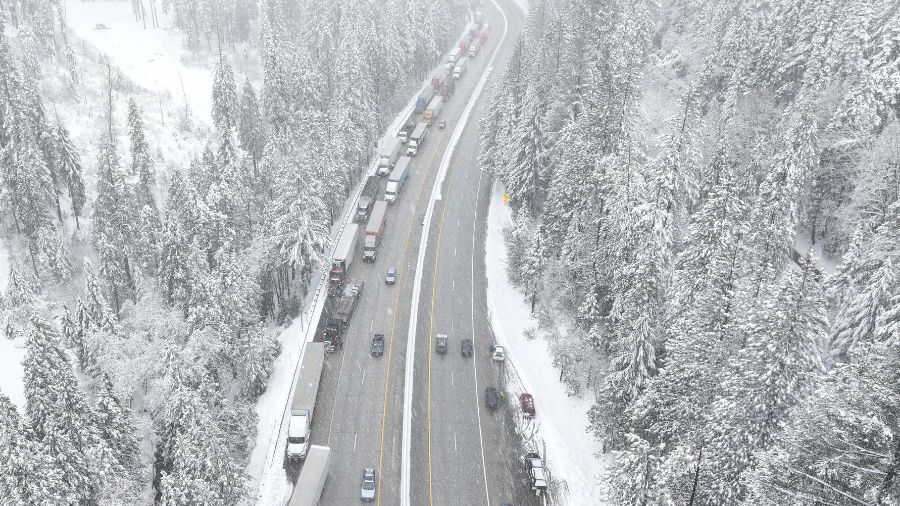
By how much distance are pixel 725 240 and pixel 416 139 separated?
193 ft

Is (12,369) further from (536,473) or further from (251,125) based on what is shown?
(536,473)

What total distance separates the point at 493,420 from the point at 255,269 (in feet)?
74.9

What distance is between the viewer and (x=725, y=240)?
116 feet

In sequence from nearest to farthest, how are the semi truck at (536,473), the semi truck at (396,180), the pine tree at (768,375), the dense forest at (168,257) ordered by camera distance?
the pine tree at (768,375)
the dense forest at (168,257)
the semi truck at (536,473)
the semi truck at (396,180)

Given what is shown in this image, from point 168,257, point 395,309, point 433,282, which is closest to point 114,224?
point 168,257

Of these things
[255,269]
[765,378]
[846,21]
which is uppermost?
[846,21]

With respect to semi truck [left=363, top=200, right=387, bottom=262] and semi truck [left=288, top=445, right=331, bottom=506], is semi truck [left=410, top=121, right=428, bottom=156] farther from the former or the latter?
semi truck [left=288, top=445, right=331, bottom=506]

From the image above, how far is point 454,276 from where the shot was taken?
6412cm

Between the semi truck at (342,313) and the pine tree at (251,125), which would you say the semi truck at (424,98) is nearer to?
the pine tree at (251,125)

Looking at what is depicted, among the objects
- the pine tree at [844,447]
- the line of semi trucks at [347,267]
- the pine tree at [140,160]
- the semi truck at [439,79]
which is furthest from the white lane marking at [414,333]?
the pine tree at [140,160]

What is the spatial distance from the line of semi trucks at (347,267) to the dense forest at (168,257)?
302 cm

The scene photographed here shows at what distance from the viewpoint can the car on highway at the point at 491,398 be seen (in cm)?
4841

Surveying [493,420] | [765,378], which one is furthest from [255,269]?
[765,378]

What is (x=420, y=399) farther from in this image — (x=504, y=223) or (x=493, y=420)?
(x=504, y=223)
